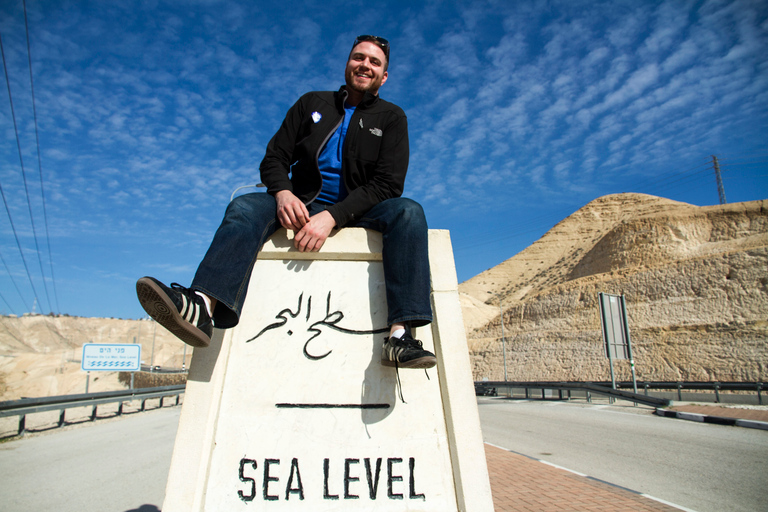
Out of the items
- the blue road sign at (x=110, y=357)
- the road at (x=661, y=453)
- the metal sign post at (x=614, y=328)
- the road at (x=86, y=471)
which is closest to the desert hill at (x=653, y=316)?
the metal sign post at (x=614, y=328)

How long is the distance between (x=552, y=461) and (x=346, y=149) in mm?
6326

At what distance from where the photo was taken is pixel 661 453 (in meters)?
7.79

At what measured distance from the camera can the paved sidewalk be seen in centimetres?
434

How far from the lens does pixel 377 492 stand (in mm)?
2020

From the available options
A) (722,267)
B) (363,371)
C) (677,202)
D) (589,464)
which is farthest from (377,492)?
(677,202)

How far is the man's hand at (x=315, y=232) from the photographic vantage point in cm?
247

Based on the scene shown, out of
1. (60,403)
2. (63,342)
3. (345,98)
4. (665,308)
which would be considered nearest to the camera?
(345,98)

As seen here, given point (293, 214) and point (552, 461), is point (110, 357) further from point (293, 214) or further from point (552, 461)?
point (293, 214)

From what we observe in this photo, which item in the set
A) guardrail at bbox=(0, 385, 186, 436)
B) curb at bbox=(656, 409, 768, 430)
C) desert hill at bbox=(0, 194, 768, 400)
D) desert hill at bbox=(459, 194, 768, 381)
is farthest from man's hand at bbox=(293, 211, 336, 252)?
desert hill at bbox=(0, 194, 768, 400)

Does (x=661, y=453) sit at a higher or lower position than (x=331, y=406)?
lower

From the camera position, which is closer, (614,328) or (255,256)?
(255,256)

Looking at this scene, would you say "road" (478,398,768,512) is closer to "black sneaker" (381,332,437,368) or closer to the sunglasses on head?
"black sneaker" (381,332,437,368)

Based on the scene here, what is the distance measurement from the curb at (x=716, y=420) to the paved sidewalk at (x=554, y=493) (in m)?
7.43

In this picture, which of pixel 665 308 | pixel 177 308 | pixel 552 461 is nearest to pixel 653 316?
pixel 665 308
